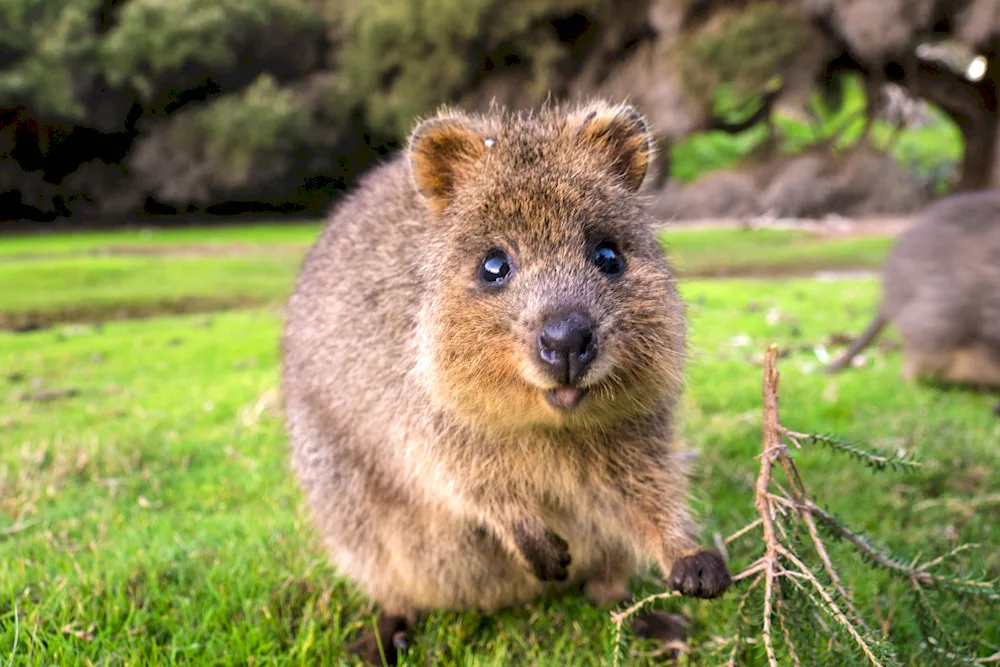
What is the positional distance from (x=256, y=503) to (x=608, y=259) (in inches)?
97.2

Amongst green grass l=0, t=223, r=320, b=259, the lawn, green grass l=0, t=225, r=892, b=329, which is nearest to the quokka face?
the lawn

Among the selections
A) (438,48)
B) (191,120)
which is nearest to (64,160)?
(191,120)

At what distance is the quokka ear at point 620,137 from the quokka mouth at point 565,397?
34.0 inches

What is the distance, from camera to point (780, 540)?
2.16 metres

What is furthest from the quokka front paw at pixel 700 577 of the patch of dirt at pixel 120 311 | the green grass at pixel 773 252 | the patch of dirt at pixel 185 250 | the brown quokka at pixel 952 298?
the patch of dirt at pixel 185 250

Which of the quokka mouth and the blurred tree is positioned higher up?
the blurred tree

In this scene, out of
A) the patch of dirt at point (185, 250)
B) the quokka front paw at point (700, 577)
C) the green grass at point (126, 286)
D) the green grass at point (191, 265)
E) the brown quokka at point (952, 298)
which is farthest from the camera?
the patch of dirt at point (185, 250)

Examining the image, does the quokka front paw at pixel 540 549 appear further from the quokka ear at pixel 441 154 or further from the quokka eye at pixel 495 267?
the quokka ear at pixel 441 154

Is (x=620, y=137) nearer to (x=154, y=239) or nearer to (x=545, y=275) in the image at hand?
(x=545, y=275)

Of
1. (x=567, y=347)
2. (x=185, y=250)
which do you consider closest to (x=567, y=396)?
(x=567, y=347)

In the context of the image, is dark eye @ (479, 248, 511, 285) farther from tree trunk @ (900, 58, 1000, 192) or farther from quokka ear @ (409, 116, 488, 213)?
tree trunk @ (900, 58, 1000, 192)

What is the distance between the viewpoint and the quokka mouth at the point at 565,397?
202 centimetres

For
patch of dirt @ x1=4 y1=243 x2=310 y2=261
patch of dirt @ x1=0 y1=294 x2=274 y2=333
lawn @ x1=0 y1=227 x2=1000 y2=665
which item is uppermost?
patch of dirt @ x1=4 y1=243 x2=310 y2=261

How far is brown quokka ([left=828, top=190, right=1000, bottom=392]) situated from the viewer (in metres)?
5.65
